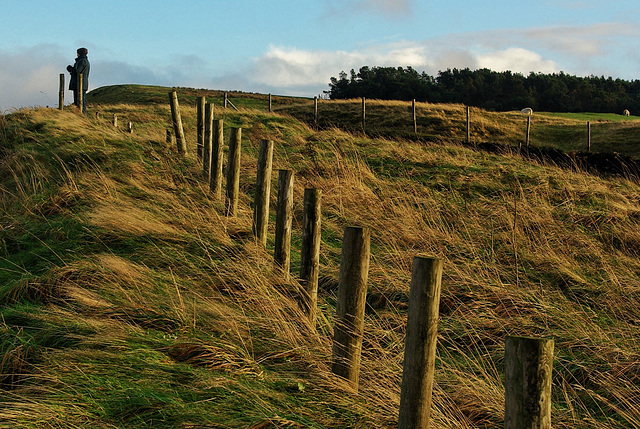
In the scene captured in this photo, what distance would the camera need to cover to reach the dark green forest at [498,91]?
70562 millimetres

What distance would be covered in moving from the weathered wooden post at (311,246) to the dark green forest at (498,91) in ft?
215

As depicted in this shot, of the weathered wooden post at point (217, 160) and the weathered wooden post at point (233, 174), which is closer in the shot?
the weathered wooden post at point (233, 174)

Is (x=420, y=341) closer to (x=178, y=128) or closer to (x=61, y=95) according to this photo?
(x=178, y=128)

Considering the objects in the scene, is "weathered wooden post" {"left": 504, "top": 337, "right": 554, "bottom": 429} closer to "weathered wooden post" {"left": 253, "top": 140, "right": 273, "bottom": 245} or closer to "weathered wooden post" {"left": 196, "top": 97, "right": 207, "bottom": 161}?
"weathered wooden post" {"left": 253, "top": 140, "right": 273, "bottom": 245}

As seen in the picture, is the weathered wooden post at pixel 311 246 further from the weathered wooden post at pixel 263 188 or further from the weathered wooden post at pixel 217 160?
the weathered wooden post at pixel 217 160

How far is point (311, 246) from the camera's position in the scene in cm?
361

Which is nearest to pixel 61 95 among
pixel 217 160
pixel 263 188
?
pixel 217 160

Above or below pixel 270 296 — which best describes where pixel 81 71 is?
above

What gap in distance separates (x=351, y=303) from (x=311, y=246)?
2.74 ft

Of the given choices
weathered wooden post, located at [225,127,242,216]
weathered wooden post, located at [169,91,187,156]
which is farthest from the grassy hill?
weathered wooden post, located at [225,127,242,216]

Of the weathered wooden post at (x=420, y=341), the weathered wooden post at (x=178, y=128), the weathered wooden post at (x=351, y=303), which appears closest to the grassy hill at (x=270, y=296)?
the weathered wooden post at (x=351, y=303)

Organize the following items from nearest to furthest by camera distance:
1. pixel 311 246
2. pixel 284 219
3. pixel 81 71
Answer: pixel 311 246, pixel 284 219, pixel 81 71

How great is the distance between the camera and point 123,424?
2674mm

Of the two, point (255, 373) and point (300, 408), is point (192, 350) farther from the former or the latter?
point (300, 408)
